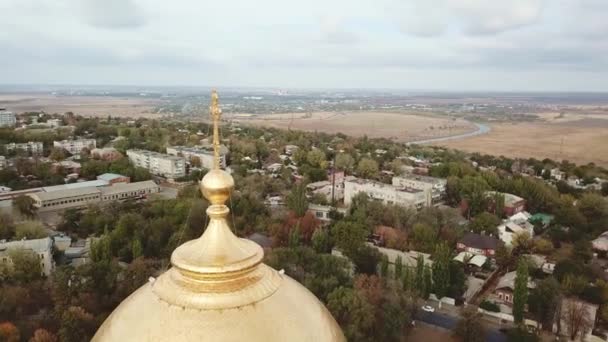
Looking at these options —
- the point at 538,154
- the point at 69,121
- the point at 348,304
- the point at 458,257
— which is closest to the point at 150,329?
the point at 348,304

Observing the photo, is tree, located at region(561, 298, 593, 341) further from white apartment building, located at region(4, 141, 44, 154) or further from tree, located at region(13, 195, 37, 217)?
white apartment building, located at region(4, 141, 44, 154)

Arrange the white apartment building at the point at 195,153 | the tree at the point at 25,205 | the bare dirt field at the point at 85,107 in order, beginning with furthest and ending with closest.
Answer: the bare dirt field at the point at 85,107, the white apartment building at the point at 195,153, the tree at the point at 25,205

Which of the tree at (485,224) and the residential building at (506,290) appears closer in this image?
the residential building at (506,290)

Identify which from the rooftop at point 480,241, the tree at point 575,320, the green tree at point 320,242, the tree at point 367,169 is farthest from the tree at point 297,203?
the tree at point 575,320

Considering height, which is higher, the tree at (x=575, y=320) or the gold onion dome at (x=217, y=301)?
the gold onion dome at (x=217, y=301)

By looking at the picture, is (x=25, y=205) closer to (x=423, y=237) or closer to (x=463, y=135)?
(x=423, y=237)


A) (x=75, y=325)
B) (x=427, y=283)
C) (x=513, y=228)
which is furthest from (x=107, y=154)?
(x=513, y=228)

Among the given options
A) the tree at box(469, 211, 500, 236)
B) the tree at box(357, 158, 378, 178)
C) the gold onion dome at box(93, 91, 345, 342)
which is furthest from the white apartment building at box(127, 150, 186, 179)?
the gold onion dome at box(93, 91, 345, 342)

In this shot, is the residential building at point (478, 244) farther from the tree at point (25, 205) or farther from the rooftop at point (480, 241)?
the tree at point (25, 205)
